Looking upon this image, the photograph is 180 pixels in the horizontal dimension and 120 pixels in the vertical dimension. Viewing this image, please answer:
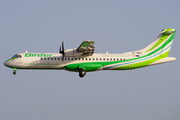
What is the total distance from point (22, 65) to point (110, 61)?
10.6 metres

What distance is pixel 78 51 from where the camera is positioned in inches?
1398

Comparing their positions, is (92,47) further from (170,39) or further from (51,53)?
(170,39)

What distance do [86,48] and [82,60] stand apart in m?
2.19

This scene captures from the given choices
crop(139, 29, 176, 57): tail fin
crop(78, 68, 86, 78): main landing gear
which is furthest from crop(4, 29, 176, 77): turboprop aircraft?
crop(139, 29, 176, 57): tail fin

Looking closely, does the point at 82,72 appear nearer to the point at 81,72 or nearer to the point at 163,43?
the point at 81,72

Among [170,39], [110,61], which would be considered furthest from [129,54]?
[170,39]

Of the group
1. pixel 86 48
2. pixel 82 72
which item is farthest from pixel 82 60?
pixel 86 48

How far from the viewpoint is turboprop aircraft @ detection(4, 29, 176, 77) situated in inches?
1409

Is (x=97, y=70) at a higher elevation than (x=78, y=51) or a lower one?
lower

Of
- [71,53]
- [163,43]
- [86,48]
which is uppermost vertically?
[163,43]

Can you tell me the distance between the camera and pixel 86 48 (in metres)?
34.6

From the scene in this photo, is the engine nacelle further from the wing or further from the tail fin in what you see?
the tail fin

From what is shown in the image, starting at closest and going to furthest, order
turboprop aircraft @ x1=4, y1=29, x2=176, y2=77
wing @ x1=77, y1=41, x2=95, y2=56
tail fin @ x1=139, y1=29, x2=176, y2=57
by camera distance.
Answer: wing @ x1=77, y1=41, x2=95, y2=56, turboprop aircraft @ x1=4, y1=29, x2=176, y2=77, tail fin @ x1=139, y1=29, x2=176, y2=57

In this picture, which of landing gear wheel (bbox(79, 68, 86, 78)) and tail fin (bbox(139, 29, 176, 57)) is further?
tail fin (bbox(139, 29, 176, 57))
